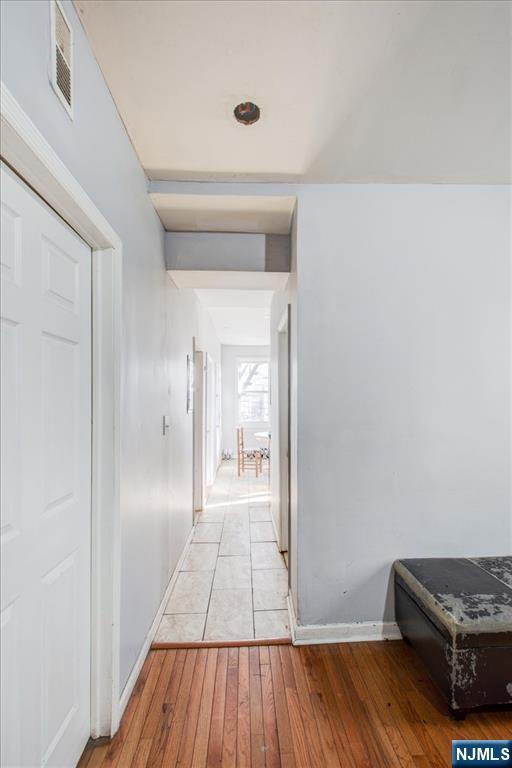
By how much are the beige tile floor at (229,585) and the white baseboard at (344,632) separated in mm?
135

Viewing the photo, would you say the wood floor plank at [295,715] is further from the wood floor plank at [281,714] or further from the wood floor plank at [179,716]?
the wood floor plank at [179,716]

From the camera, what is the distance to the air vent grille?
1.05m

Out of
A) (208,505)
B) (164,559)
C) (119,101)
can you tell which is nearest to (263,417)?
(208,505)

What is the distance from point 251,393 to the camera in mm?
8609

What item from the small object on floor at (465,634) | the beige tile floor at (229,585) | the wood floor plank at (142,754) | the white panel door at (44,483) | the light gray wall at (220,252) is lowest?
the beige tile floor at (229,585)

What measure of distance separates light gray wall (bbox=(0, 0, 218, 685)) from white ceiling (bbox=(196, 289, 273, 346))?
1340 millimetres

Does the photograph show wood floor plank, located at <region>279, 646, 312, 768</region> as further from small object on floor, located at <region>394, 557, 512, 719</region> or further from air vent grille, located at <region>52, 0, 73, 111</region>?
air vent grille, located at <region>52, 0, 73, 111</region>

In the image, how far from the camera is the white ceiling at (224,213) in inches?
84.0

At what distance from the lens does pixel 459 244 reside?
7.06 ft

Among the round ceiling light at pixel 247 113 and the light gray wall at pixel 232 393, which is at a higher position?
the round ceiling light at pixel 247 113

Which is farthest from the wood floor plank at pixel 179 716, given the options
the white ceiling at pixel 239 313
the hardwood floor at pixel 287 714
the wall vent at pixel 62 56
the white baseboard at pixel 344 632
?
the white ceiling at pixel 239 313

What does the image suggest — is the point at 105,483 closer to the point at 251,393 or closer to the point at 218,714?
the point at 218,714

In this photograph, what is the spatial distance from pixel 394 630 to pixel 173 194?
2.81 metres

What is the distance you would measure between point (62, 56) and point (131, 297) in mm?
878
